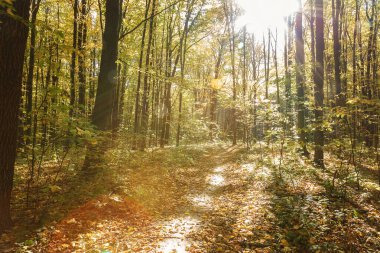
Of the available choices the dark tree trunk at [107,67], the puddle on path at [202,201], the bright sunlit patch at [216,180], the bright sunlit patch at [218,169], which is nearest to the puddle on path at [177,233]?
the puddle on path at [202,201]

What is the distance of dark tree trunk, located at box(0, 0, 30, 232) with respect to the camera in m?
4.63

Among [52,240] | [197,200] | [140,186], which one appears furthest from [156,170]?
[52,240]

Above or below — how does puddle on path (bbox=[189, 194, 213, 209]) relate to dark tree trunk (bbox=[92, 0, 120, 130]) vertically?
below

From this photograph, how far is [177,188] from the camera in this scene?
10.0 m

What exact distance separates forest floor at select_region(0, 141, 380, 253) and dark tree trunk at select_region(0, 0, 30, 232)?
43.9 inches

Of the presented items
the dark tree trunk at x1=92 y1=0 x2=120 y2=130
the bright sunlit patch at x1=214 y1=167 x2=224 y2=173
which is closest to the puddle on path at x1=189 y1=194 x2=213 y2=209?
the dark tree trunk at x1=92 y1=0 x2=120 y2=130

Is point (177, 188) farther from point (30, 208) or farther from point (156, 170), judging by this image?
point (30, 208)

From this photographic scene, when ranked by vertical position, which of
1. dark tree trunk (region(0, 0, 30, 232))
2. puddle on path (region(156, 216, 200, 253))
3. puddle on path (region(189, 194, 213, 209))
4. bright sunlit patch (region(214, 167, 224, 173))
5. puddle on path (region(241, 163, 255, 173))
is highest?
dark tree trunk (region(0, 0, 30, 232))

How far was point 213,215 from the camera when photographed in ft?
23.5

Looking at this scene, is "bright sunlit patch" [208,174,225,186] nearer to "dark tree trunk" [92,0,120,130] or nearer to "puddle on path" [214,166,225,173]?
"puddle on path" [214,166,225,173]

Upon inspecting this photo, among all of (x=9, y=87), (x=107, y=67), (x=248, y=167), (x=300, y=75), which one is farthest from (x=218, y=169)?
(x=9, y=87)

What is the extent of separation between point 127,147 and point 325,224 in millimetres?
8889

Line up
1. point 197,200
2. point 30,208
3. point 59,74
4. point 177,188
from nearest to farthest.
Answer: point 59,74 → point 30,208 → point 197,200 → point 177,188

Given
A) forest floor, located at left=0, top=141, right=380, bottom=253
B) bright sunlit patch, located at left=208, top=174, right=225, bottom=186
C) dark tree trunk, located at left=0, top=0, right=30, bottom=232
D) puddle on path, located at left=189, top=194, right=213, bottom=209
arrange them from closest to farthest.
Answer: dark tree trunk, located at left=0, top=0, right=30, bottom=232 → forest floor, located at left=0, top=141, right=380, bottom=253 → puddle on path, located at left=189, top=194, right=213, bottom=209 → bright sunlit patch, located at left=208, top=174, right=225, bottom=186
